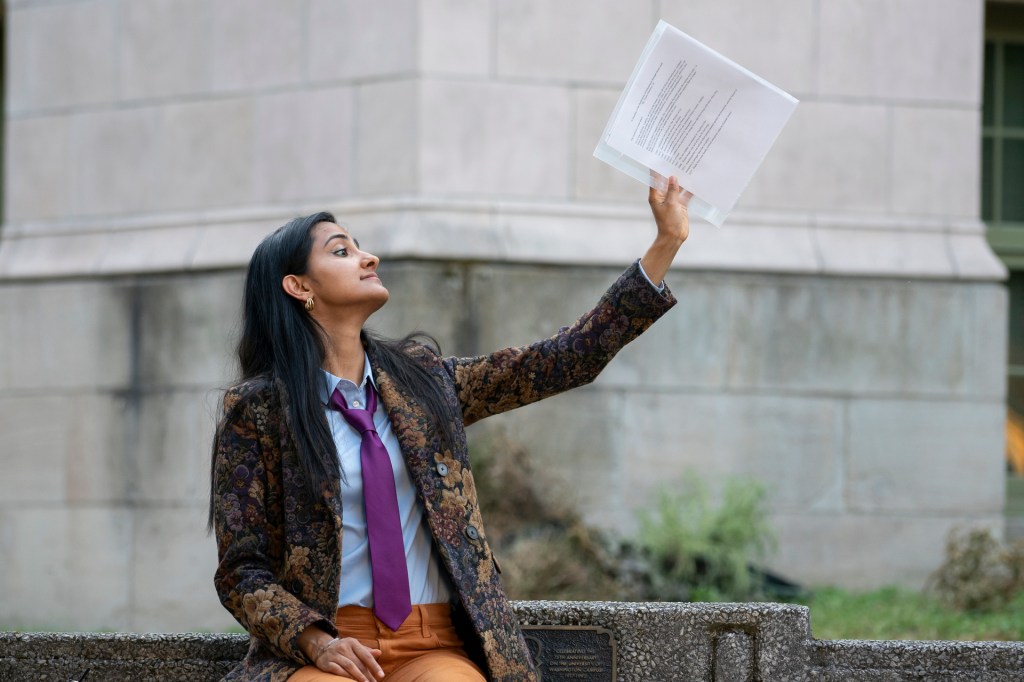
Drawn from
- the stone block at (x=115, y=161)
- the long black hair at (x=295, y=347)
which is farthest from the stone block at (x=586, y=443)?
the long black hair at (x=295, y=347)

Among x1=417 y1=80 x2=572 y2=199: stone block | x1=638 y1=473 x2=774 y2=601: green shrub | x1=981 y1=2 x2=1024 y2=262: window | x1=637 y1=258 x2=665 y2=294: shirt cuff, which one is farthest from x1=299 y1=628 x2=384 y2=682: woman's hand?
x1=981 y1=2 x2=1024 y2=262: window

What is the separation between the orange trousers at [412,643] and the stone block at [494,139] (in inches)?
186

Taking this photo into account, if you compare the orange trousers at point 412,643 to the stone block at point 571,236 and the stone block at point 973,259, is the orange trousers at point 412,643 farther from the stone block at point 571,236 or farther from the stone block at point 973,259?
the stone block at point 973,259

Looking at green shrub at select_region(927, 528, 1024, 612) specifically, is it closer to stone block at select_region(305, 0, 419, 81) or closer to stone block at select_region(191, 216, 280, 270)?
stone block at select_region(305, 0, 419, 81)

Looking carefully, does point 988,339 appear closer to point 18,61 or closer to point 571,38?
point 571,38

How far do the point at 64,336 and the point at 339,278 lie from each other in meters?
5.60

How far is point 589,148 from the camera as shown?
28.4 ft

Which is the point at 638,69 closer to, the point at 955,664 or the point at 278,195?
the point at 955,664

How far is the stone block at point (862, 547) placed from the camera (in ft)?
28.2

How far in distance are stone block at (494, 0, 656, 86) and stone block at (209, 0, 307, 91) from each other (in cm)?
129

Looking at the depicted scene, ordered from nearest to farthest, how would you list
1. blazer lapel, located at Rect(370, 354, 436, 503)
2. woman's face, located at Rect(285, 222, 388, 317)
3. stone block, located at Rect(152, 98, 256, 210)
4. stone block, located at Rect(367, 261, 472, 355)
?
1. blazer lapel, located at Rect(370, 354, 436, 503)
2. woman's face, located at Rect(285, 222, 388, 317)
3. stone block, located at Rect(367, 261, 472, 355)
4. stone block, located at Rect(152, 98, 256, 210)

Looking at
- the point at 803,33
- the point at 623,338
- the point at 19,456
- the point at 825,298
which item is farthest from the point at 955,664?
the point at 19,456

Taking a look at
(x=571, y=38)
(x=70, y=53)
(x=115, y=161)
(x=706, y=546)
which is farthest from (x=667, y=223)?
→ (x=70, y=53)

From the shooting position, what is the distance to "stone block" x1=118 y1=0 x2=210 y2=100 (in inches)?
Answer: 360
